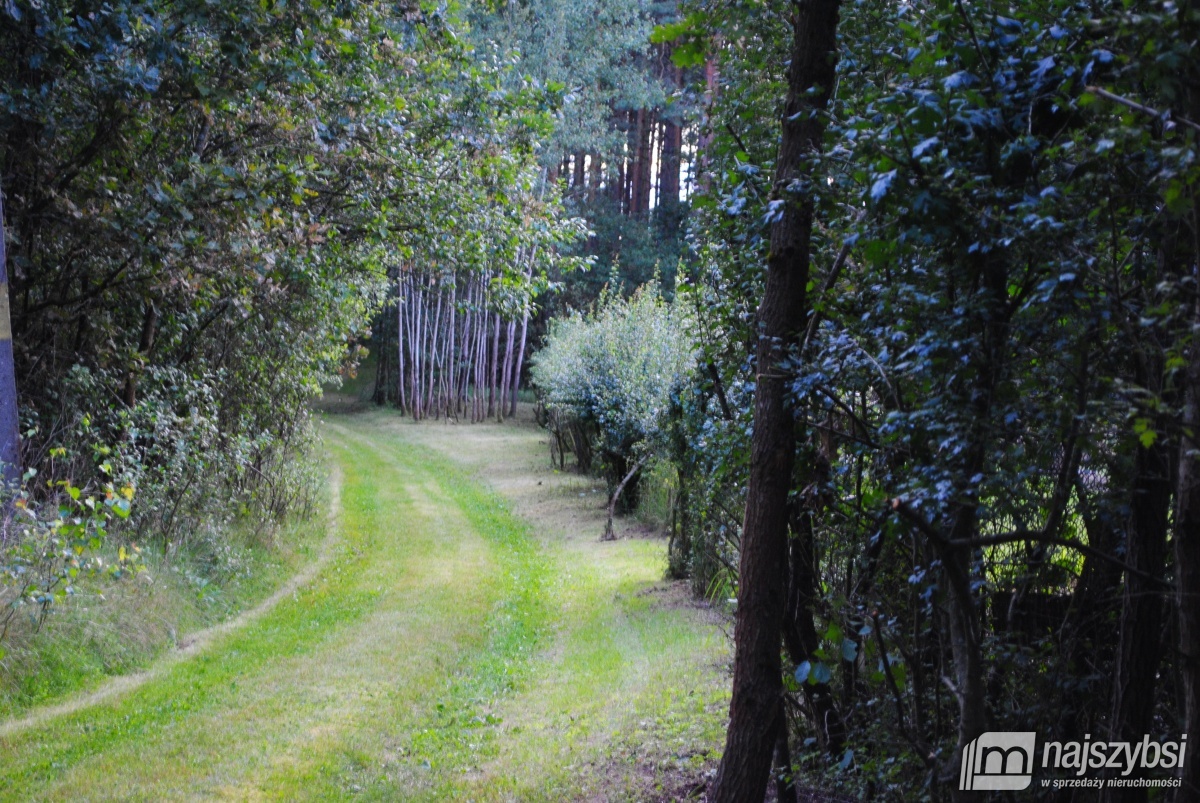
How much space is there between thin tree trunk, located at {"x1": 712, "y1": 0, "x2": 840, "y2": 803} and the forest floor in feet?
5.81

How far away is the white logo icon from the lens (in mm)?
2832

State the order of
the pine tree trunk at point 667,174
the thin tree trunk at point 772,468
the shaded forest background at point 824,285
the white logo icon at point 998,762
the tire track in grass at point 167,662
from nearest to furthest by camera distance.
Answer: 1. the shaded forest background at point 824,285
2. the white logo icon at point 998,762
3. the thin tree trunk at point 772,468
4. the tire track in grass at point 167,662
5. the pine tree trunk at point 667,174

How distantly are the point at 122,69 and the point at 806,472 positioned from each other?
6.48 m

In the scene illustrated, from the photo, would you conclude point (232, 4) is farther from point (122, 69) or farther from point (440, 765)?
point (440, 765)

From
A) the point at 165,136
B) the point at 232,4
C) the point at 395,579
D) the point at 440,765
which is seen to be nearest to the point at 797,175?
the point at 440,765

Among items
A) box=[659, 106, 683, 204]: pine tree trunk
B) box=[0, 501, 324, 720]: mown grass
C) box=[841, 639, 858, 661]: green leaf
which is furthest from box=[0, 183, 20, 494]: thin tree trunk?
box=[659, 106, 683, 204]: pine tree trunk

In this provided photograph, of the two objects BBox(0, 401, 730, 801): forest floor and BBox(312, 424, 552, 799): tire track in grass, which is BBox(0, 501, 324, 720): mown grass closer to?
BBox(0, 401, 730, 801): forest floor

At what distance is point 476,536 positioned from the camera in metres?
16.3

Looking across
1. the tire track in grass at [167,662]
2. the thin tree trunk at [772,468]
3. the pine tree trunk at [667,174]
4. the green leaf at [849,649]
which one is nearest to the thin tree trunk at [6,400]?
the tire track in grass at [167,662]

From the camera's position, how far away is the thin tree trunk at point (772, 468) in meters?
3.83

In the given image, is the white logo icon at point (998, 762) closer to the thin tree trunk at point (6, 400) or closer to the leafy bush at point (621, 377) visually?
the thin tree trunk at point (6, 400)

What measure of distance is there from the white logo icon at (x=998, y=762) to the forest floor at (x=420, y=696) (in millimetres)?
2672

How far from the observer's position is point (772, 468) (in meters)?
3.85

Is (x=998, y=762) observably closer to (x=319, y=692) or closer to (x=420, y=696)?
(x=420, y=696)
